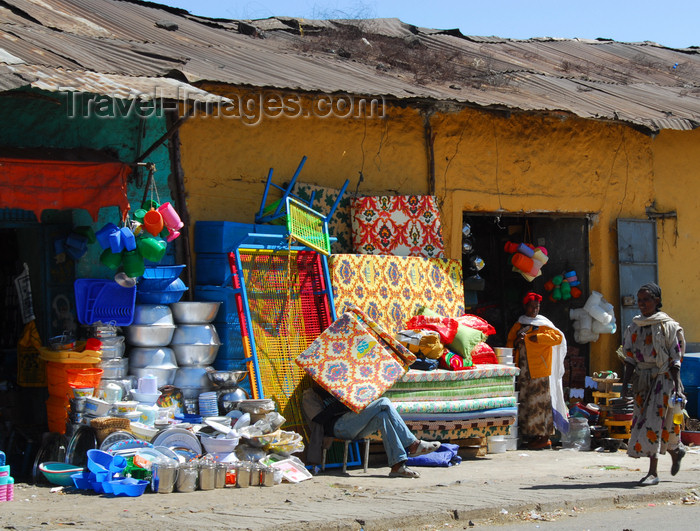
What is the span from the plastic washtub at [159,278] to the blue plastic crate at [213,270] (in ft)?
1.31

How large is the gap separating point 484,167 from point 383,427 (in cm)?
384

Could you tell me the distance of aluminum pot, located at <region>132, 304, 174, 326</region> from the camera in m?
7.90

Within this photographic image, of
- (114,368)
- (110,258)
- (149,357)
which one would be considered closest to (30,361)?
(114,368)

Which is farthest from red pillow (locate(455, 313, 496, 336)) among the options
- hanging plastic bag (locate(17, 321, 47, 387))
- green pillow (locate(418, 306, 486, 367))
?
hanging plastic bag (locate(17, 321, 47, 387))

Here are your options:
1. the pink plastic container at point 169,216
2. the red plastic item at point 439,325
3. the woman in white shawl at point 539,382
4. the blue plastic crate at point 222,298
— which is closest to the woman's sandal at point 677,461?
the woman in white shawl at point 539,382

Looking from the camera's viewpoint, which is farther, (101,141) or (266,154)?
(266,154)

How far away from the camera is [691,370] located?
421 inches

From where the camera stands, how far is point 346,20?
1332cm

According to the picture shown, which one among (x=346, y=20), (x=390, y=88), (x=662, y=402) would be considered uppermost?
(x=346, y=20)

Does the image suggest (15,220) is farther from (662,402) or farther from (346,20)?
(346,20)

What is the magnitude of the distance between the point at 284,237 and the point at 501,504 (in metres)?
3.17

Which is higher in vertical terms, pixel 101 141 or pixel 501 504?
pixel 101 141

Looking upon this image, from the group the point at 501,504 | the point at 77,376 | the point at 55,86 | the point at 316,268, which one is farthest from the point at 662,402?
the point at 55,86

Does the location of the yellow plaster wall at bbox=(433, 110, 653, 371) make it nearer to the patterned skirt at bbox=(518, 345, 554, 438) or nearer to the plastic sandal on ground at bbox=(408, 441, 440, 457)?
the patterned skirt at bbox=(518, 345, 554, 438)
